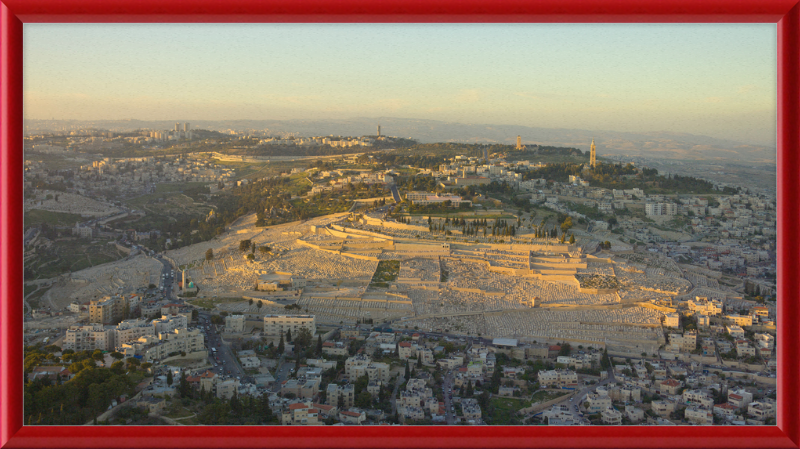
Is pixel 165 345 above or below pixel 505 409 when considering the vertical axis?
above

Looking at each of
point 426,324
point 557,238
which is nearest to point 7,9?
point 426,324

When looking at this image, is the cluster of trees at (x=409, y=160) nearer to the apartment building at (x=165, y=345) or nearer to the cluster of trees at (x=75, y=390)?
the apartment building at (x=165, y=345)

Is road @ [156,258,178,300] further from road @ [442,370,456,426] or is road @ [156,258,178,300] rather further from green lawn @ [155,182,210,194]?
road @ [442,370,456,426]

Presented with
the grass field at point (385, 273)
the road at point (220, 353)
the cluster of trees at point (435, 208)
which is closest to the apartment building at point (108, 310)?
the road at point (220, 353)

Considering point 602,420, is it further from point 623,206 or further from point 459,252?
point 623,206

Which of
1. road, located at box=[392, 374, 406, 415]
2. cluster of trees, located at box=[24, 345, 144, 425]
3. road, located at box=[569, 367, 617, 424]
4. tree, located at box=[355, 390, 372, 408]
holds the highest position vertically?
cluster of trees, located at box=[24, 345, 144, 425]

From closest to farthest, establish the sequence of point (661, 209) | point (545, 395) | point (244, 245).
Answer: point (545, 395), point (244, 245), point (661, 209)

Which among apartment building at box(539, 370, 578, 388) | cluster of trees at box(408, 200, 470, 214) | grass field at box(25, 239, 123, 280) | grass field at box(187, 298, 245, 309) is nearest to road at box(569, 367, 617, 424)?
apartment building at box(539, 370, 578, 388)

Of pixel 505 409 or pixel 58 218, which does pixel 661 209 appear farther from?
pixel 58 218

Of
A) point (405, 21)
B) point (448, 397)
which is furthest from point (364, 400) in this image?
point (405, 21)
